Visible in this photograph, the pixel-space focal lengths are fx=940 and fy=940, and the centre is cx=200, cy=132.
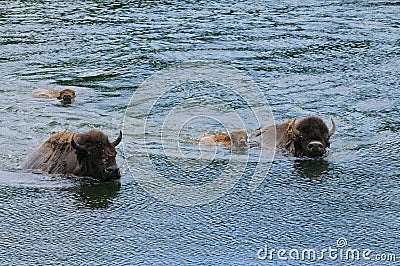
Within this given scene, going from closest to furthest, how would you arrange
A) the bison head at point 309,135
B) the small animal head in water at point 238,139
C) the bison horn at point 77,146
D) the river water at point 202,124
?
the river water at point 202,124, the bison horn at point 77,146, the bison head at point 309,135, the small animal head in water at point 238,139

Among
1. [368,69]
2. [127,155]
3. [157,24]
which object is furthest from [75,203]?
[157,24]

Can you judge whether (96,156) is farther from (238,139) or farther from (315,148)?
(315,148)

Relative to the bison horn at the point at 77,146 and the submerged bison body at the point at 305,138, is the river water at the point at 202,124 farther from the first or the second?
the bison horn at the point at 77,146

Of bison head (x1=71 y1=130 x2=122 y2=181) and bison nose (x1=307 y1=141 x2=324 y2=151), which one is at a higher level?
bison head (x1=71 y1=130 x2=122 y2=181)

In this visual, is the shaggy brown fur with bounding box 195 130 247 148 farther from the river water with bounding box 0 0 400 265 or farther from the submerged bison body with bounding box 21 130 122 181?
Answer: the submerged bison body with bounding box 21 130 122 181

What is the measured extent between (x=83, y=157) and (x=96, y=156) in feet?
0.72

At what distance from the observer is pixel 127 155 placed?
553 inches

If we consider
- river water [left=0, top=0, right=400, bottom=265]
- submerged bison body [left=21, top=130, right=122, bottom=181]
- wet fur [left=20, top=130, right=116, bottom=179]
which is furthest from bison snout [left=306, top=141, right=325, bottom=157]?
wet fur [left=20, top=130, right=116, bottom=179]

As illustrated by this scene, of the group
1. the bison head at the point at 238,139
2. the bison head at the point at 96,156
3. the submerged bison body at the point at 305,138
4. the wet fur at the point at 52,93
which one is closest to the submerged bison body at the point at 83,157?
the bison head at the point at 96,156

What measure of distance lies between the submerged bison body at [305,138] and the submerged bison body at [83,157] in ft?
9.07

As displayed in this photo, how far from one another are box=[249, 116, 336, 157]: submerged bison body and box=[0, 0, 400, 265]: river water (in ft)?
0.58

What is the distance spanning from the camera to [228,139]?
582 inches

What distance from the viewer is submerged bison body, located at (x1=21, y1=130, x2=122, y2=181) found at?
12.4 meters

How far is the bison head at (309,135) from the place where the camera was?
1366cm
